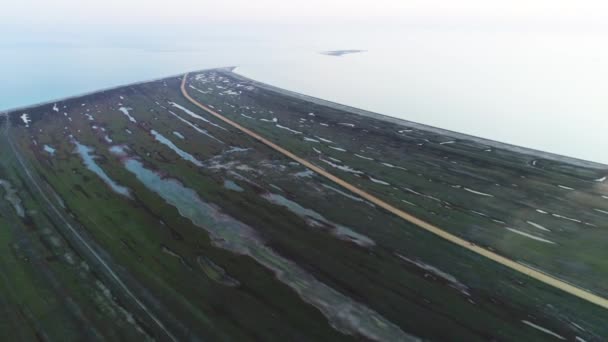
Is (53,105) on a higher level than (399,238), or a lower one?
→ lower

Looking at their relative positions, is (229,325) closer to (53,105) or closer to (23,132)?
(23,132)

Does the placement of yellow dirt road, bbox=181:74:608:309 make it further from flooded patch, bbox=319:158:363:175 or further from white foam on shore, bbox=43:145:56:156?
white foam on shore, bbox=43:145:56:156

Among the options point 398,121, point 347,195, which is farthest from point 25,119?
point 398,121

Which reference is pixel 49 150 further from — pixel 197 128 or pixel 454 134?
pixel 454 134

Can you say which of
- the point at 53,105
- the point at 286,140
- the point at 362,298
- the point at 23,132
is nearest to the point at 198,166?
the point at 286,140

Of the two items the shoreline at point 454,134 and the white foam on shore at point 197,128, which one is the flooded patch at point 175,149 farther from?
the shoreline at point 454,134

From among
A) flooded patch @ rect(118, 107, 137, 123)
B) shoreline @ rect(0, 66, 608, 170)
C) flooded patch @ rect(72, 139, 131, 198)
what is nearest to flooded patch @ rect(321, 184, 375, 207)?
flooded patch @ rect(72, 139, 131, 198)

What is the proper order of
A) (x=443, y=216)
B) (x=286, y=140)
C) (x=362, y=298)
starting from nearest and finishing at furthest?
(x=362, y=298) < (x=443, y=216) < (x=286, y=140)
